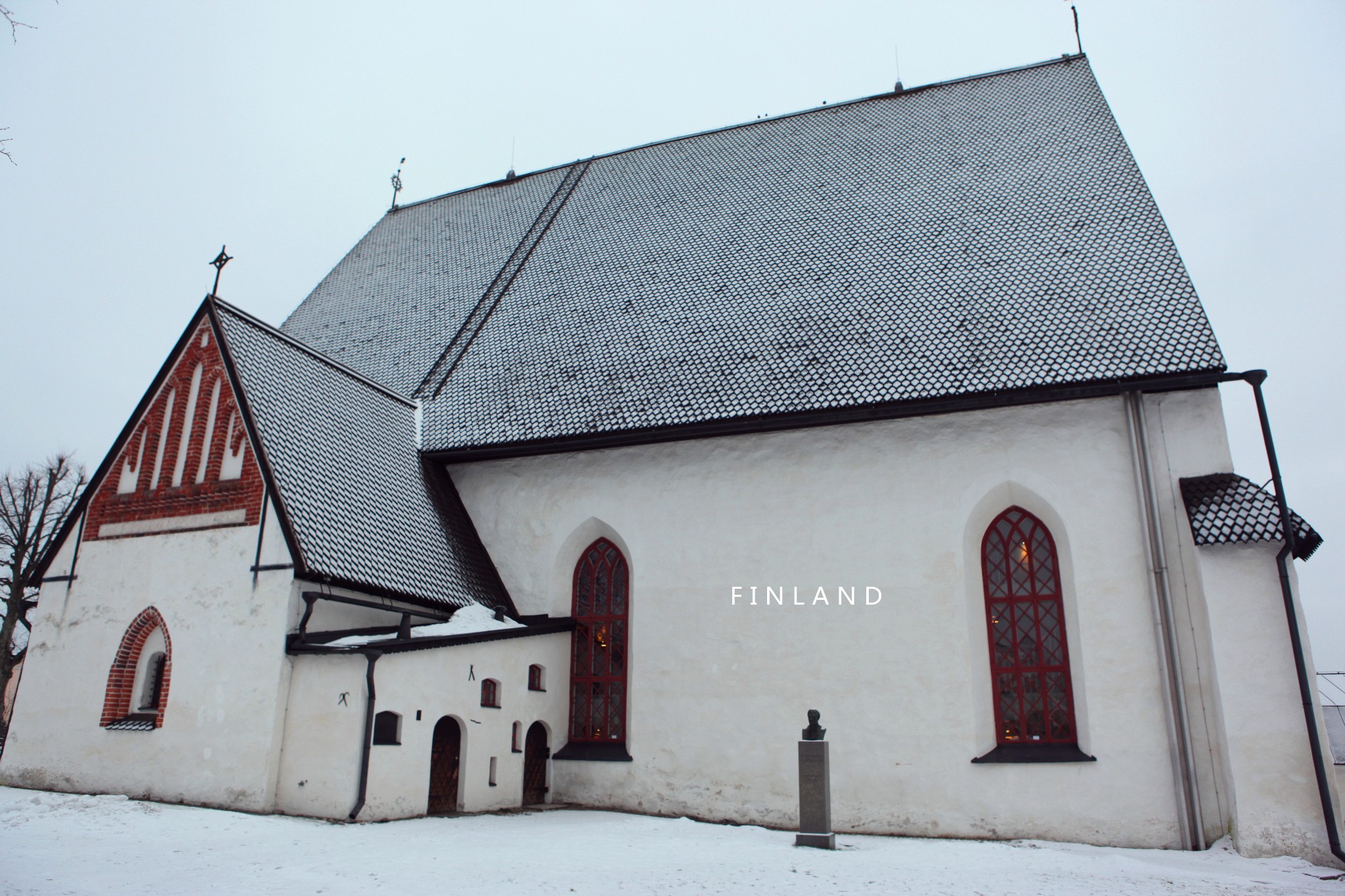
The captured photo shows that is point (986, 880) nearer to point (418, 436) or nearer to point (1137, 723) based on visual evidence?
point (1137, 723)

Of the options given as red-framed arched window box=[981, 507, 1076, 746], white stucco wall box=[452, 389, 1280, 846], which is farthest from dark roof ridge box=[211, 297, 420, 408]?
red-framed arched window box=[981, 507, 1076, 746]

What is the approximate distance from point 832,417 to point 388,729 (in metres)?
6.08

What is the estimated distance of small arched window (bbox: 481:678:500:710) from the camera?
409 inches

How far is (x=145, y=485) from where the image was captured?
10.8m

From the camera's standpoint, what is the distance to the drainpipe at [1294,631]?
26.2 ft

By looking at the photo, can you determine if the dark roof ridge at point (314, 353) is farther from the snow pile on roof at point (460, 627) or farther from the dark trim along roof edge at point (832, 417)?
the snow pile on roof at point (460, 627)

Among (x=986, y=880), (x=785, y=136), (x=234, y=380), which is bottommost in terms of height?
(x=986, y=880)

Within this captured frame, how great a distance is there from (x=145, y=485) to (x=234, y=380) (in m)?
1.78

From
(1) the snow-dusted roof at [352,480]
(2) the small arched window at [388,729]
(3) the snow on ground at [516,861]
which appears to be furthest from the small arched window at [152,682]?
(2) the small arched window at [388,729]

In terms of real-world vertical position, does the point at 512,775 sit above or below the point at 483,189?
below

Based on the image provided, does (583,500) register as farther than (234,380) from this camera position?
Yes

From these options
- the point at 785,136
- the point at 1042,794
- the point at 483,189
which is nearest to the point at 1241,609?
the point at 1042,794

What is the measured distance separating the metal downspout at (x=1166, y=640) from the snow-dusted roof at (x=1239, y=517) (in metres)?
0.46

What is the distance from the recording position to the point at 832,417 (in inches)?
426
